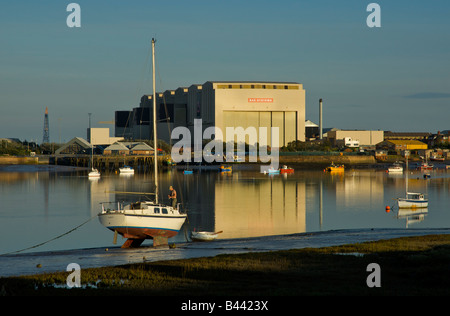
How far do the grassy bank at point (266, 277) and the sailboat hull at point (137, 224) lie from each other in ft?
35.4

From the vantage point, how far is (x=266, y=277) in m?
19.5

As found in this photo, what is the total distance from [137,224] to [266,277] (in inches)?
649

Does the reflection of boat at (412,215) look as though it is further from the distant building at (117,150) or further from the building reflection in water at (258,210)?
the distant building at (117,150)

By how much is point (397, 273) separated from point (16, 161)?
18093 cm

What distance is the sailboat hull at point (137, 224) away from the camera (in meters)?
34.4

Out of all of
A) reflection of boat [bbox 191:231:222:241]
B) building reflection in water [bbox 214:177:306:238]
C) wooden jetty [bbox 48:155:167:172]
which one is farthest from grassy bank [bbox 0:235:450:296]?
wooden jetty [bbox 48:155:167:172]

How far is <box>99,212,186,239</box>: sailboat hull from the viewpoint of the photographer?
34375mm

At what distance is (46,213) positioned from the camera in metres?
59.3

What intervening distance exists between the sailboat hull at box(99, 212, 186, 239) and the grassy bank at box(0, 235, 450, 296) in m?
10.8

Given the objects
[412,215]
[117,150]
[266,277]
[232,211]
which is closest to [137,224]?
[266,277]

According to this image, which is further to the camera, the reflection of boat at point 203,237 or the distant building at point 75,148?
the distant building at point 75,148

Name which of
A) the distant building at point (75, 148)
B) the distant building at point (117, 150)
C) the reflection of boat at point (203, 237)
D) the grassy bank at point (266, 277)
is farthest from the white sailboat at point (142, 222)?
the distant building at point (75, 148)

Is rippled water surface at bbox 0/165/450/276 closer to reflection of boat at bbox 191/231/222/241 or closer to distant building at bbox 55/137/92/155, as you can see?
reflection of boat at bbox 191/231/222/241
